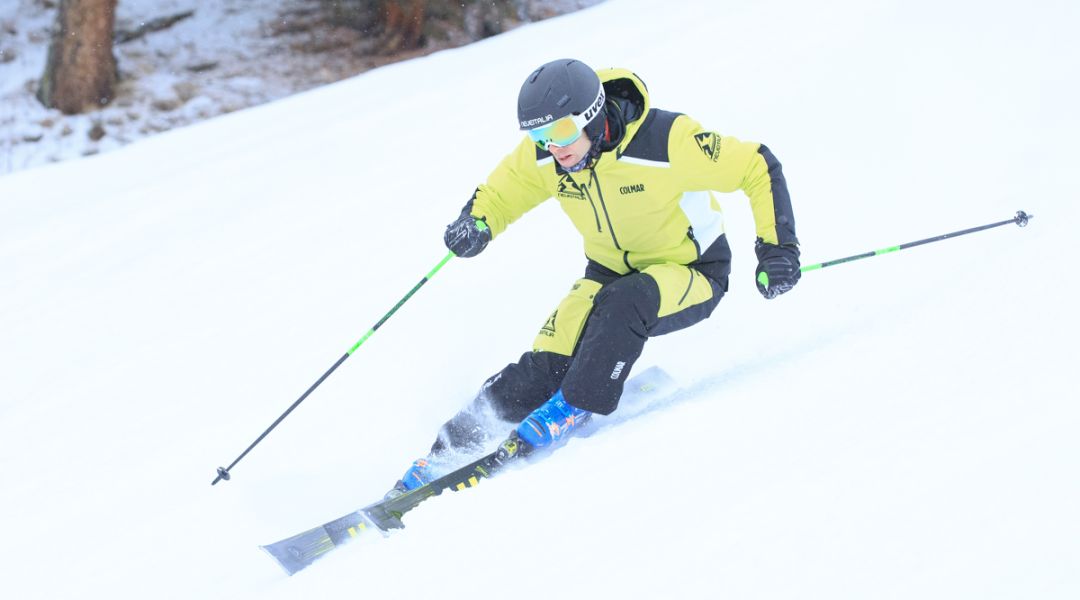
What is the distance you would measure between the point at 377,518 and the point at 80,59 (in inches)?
313

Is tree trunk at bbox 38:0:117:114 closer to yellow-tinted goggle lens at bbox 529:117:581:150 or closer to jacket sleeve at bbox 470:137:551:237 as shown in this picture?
jacket sleeve at bbox 470:137:551:237

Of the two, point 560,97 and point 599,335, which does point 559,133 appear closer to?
point 560,97

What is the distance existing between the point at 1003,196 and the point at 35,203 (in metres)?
5.86

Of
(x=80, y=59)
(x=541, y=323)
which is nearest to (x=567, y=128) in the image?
(x=541, y=323)

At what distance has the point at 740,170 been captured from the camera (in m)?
3.15

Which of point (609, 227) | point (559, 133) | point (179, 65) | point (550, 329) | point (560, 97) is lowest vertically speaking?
point (550, 329)

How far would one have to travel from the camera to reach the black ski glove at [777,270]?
301 cm

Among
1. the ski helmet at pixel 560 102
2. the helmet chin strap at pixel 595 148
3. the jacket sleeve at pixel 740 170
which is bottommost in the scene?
the jacket sleeve at pixel 740 170

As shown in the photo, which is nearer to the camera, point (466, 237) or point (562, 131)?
point (562, 131)

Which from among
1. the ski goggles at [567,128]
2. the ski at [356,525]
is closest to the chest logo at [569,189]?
the ski goggles at [567,128]

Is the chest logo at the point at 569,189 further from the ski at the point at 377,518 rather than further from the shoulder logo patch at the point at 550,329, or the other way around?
the ski at the point at 377,518

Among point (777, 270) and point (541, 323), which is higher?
point (777, 270)

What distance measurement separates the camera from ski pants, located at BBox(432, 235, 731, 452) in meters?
3.01

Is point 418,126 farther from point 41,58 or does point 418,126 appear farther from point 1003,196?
point 41,58
